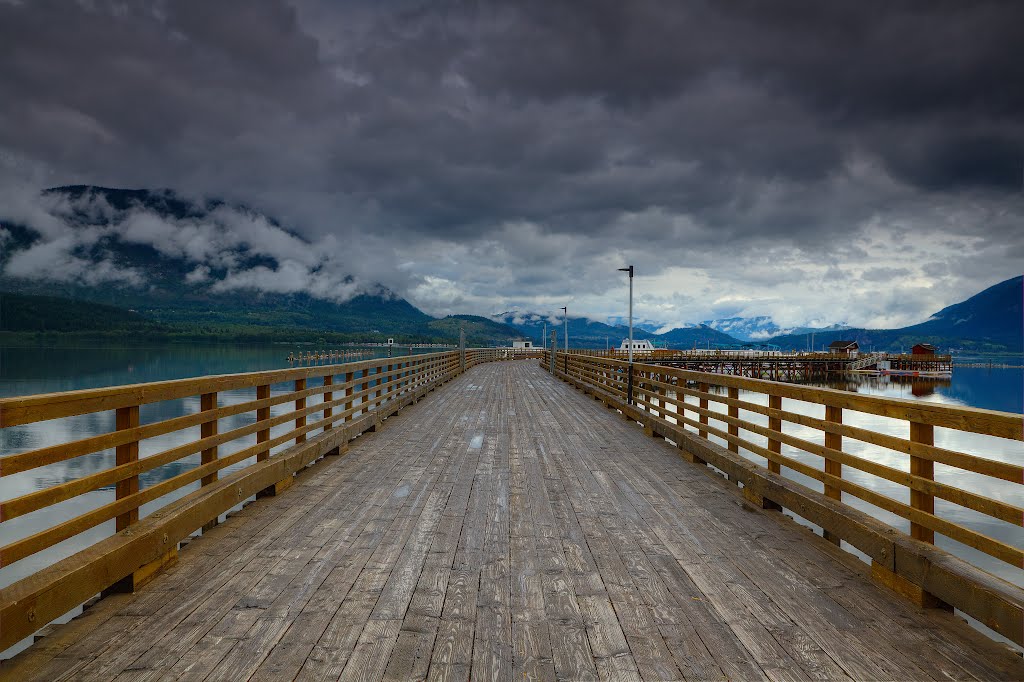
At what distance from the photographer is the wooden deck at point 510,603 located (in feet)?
9.05

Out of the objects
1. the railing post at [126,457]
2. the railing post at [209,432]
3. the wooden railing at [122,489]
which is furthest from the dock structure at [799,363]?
the railing post at [126,457]

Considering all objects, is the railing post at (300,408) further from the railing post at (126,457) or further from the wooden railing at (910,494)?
the wooden railing at (910,494)

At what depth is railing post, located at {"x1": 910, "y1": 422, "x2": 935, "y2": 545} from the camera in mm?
3557

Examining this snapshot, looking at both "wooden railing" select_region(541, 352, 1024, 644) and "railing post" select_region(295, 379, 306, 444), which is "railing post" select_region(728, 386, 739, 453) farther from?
"railing post" select_region(295, 379, 306, 444)

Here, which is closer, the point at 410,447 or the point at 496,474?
the point at 496,474

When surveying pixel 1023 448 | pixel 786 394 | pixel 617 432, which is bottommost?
pixel 1023 448

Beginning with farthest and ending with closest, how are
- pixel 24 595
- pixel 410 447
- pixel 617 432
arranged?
pixel 617 432
pixel 410 447
pixel 24 595

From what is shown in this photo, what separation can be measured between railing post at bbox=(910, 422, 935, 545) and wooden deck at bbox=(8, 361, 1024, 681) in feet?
1.48

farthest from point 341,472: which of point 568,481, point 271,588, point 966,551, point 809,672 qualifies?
point 966,551

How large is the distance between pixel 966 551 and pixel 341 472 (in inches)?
568

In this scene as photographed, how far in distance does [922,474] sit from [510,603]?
9.00ft

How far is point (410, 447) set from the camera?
8.87 meters

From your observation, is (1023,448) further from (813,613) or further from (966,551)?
(813,613)

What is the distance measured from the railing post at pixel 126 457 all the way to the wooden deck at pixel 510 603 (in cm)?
48
